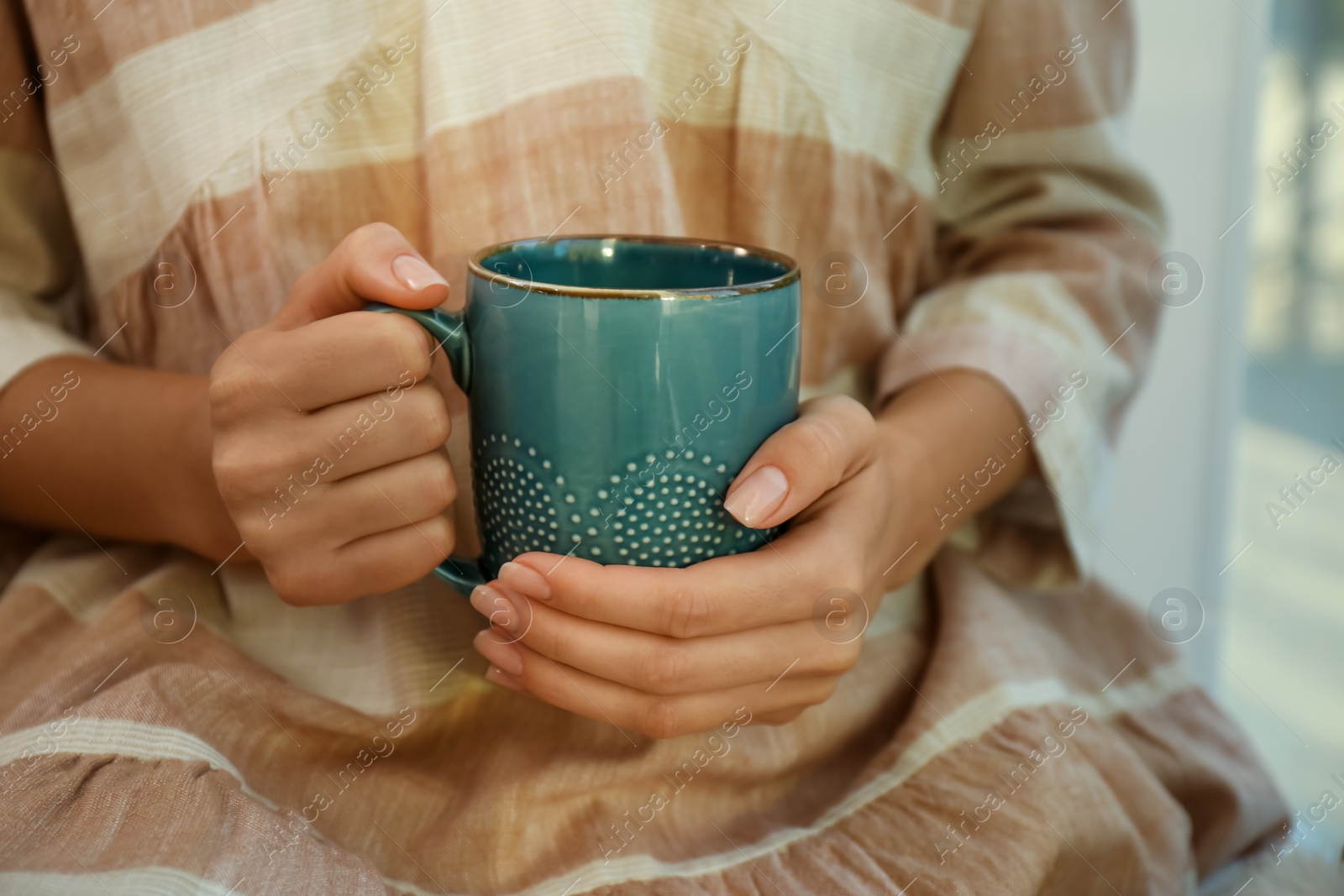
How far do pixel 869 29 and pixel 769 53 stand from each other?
0.07 meters

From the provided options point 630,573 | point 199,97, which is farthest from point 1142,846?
point 199,97

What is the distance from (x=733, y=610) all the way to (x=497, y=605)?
0.35ft

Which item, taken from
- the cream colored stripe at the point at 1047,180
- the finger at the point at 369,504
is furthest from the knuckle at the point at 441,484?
the cream colored stripe at the point at 1047,180

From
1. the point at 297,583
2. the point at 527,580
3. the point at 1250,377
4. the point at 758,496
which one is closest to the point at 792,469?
the point at 758,496

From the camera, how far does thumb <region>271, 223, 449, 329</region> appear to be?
0.41 meters

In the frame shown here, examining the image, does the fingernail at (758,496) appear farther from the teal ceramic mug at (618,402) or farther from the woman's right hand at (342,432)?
the woman's right hand at (342,432)

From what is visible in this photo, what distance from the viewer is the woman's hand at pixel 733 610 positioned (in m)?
0.41

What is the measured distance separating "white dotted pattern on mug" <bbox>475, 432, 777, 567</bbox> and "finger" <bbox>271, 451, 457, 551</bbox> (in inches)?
1.1

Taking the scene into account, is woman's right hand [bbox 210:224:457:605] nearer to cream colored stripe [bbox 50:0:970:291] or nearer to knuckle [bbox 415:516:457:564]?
knuckle [bbox 415:516:457:564]

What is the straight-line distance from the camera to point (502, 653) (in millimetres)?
448

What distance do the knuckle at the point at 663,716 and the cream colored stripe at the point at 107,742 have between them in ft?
0.60

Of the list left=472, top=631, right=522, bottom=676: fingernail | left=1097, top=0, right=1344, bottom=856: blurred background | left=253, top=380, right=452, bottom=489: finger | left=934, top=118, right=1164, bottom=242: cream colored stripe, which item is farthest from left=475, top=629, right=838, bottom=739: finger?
left=1097, top=0, right=1344, bottom=856: blurred background

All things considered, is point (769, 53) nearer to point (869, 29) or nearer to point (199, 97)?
point (869, 29)

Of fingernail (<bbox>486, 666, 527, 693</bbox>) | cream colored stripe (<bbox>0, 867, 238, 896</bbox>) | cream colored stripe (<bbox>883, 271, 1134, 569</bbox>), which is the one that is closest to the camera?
cream colored stripe (<bbox>0, 867, 238, 896</bbox>)
